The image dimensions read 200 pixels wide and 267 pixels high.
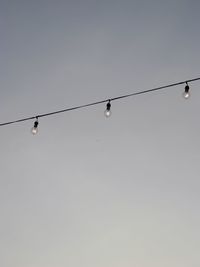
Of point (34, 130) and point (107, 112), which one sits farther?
point (34, 130)

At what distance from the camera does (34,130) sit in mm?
7848

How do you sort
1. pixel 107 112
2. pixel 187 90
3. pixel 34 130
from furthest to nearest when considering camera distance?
pixel 34 130 → pixel 107 112 → pixel 187 90

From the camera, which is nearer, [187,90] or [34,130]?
[187,90]

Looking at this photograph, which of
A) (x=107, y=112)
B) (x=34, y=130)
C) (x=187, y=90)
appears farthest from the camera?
(x=34, y=130)

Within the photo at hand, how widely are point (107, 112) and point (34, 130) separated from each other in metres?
1.54

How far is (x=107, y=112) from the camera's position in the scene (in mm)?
7355

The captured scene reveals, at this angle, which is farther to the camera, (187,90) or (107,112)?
(107,112)

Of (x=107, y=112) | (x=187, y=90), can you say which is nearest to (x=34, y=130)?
(x=107, y=112)

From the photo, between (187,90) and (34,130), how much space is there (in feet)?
9.97

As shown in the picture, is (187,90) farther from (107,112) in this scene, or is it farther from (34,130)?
(34,130)

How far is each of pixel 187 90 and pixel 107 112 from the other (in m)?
1.49

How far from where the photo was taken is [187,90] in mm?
6875
